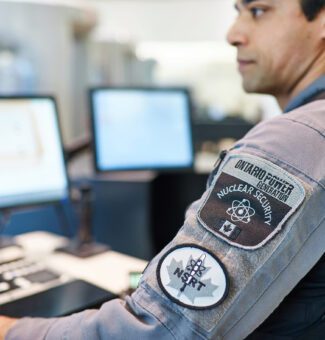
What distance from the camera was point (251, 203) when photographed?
58 cm

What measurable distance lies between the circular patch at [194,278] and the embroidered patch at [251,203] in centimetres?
4

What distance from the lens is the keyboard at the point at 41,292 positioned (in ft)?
2.98

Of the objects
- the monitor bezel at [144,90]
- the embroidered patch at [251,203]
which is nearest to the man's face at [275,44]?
the embroidered patch at [251,203]

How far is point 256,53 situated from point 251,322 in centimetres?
47

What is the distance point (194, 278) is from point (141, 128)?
114 centimetres

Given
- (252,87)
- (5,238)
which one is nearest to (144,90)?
(5,238)

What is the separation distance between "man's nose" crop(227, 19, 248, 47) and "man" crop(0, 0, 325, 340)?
0.24 m

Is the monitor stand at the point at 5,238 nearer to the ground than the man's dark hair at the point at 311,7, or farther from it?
nearer to the ground

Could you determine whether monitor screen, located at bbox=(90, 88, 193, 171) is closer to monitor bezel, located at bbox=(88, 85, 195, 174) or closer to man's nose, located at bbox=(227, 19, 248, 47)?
monitor bezel, located at bbox=(88, 85, 195, 174)

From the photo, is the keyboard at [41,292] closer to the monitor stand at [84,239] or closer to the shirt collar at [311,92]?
the monitor stand at [84,239]

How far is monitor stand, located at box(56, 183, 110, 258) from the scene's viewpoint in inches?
52.1

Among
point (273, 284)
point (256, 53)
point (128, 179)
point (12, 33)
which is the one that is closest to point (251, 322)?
point (273, 284)

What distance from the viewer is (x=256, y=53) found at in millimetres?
820

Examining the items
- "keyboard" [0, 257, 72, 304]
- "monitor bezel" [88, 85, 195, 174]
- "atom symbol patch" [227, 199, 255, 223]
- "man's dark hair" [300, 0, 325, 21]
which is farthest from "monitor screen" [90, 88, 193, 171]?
"atom symbol patch" [227, 199, 255, 223]
